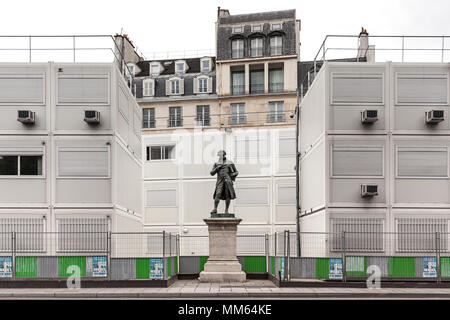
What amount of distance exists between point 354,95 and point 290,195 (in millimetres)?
16626

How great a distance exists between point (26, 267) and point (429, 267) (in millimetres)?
14363

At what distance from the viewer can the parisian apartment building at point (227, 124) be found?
4269cm

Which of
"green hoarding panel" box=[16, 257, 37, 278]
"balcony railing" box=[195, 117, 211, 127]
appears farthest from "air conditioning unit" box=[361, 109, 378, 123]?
"balcony railing" box=[195, 117, 211, 127]

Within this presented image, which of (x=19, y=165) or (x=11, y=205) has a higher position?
(x=19, y=165)

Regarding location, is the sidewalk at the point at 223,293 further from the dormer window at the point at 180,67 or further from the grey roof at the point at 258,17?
the dormer window at the point at 180,67

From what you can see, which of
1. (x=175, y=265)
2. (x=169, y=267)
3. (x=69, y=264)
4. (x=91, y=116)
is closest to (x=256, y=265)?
(x=175, y=265)

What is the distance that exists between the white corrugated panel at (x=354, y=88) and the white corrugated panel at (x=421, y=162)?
2.73 metres

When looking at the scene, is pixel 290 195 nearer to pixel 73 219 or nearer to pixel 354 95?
pixel 354 95

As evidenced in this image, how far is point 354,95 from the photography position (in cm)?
2641

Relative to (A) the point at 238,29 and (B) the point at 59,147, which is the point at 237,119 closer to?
(A) the point at 238,29

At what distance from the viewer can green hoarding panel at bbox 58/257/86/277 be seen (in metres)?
21.3

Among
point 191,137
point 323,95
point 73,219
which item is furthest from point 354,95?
point 191,137

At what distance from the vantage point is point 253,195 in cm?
4294

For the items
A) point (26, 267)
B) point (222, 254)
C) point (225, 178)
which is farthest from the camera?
A: point (225, 178)
